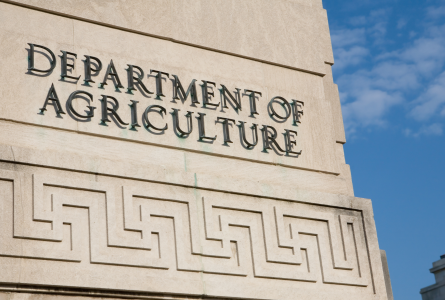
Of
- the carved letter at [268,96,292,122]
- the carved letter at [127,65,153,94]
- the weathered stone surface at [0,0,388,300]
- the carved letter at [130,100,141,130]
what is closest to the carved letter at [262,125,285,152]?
the weathered stone surface at [0,0,388,300]

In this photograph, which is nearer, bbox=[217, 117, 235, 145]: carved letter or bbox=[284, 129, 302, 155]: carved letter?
bbox=[217, 117, 235, 145]: carved letter

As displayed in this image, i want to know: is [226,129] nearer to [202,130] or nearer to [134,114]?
[202,130]

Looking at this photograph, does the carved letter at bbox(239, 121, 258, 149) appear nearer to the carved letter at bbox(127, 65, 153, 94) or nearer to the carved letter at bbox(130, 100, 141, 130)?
the carved letter at bbox(127, 65, 153, 94)

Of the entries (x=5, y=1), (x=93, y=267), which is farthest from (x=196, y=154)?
(x=5, y=1)

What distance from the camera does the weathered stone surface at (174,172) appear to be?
7.84 m

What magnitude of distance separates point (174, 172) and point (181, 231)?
29.8 inches

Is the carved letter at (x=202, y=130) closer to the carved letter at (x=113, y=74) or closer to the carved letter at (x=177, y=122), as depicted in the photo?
the carved letter at (x=177, y=122)

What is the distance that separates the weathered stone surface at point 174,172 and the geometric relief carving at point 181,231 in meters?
0.02

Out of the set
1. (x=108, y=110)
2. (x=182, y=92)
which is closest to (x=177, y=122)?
(x=182, y=92)

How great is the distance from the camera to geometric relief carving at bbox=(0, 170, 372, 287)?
25.3 ft

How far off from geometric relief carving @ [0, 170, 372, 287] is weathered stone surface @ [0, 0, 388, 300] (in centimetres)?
2

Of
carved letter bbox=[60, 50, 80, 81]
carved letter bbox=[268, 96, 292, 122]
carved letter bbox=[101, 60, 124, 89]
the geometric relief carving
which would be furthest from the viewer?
carved letter bbox=[268, 96, 292, 122]

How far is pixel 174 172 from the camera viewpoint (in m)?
8.77

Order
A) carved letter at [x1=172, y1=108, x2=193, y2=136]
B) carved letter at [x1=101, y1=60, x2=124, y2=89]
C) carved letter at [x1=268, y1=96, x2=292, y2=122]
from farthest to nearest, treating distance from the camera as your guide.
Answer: carved letter at [x1=268, y1=96, x2=292, y2=122], carved letter at [x1=172, y1=108, x2=193, y2=136], carved letter at [x1=101, y1=60, x2=124, y2=89]
